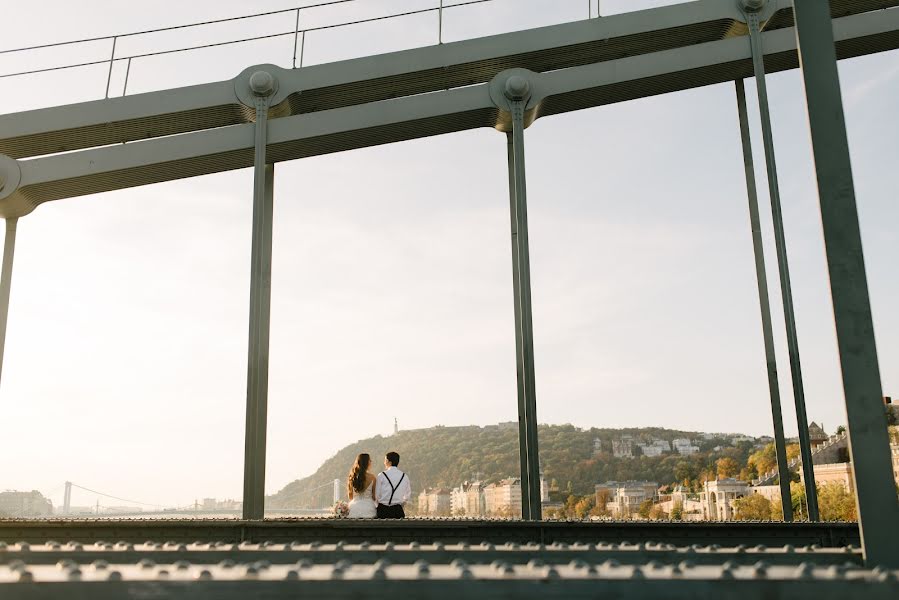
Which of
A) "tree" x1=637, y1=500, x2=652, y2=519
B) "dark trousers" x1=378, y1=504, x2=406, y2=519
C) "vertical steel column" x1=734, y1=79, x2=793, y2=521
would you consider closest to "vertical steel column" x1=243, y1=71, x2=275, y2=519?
"dark trousers" x1=378, y1=504, x2=406, y2=519

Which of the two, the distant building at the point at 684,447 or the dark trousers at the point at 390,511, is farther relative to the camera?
the distant building at the point at 684,447

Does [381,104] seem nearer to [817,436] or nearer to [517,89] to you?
[517,89]

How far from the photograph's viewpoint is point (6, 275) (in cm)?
880

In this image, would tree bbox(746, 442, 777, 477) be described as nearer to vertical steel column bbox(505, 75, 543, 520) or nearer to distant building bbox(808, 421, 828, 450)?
distant building bbox(808, 421, 828, 450)

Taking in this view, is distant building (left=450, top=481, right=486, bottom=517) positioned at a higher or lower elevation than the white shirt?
lower

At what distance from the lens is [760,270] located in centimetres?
766

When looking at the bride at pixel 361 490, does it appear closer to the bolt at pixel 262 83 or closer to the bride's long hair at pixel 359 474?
the bride's long hair at pixel 359 474

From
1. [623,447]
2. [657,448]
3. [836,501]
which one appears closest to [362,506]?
[836,501]

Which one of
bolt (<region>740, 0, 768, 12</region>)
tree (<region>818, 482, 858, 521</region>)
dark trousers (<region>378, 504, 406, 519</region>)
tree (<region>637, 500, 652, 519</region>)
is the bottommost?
tree (<region>637, 500, 652, 519</region>)

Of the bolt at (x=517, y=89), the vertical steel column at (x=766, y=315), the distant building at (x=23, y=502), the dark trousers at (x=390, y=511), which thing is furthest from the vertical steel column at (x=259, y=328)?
the distant building at (x=23, y=502)

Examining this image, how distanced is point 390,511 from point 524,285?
259cm

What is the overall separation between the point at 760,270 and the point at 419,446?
2215 inches

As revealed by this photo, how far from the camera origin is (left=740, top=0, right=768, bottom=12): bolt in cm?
820

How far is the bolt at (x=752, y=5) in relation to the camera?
8.20m
